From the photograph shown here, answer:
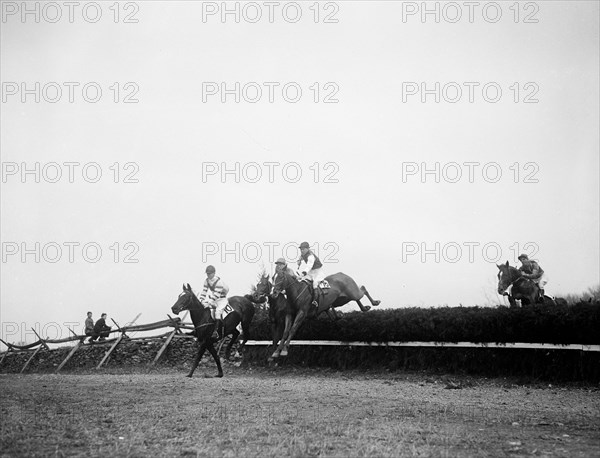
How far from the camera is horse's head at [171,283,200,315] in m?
18.4

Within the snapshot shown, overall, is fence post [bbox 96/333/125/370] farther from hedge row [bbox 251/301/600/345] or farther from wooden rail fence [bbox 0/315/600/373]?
hedge row [bbox 251/301/600/345]

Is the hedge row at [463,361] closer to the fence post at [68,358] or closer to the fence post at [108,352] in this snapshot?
the fence post at [108,352]

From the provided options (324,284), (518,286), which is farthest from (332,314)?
(518,286)

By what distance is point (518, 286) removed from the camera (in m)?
21.5

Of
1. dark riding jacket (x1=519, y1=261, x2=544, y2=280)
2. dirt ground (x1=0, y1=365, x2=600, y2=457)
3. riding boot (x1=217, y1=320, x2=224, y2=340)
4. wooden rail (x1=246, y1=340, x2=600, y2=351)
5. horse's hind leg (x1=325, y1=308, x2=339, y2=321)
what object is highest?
dark riding jacket (x1=519, y1=261, x2=544, y2=280)

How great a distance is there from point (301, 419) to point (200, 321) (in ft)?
29.3

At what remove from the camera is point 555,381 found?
54.9ft

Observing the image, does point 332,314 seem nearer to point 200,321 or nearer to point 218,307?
point 218,307

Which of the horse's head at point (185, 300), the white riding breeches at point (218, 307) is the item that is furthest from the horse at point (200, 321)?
the white riding breeches at point (218, 307)

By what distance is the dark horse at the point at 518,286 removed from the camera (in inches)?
838

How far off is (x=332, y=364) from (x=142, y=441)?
12.3 metres

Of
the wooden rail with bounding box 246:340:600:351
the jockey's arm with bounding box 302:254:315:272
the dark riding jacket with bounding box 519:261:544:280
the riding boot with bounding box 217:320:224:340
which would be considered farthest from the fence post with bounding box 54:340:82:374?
the dark riding jacket with bounding box 519:261:544:280

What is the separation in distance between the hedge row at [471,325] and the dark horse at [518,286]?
2945 millimetres

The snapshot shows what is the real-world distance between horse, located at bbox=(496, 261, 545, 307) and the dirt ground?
4.93 meters
